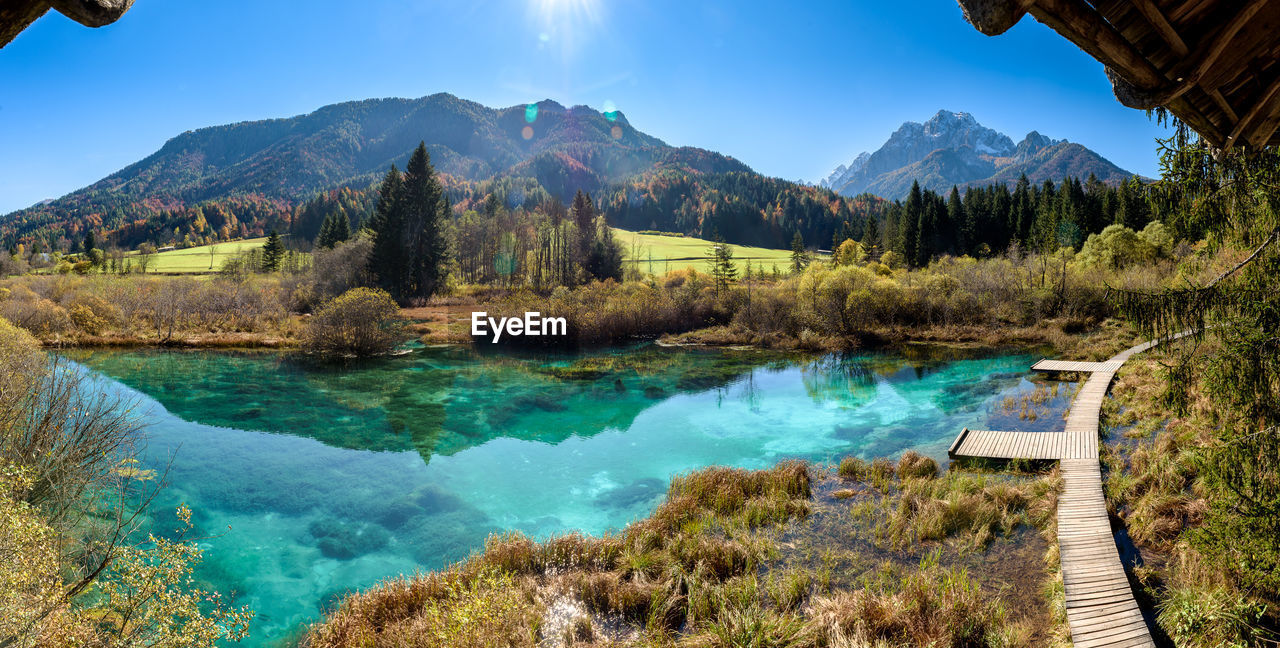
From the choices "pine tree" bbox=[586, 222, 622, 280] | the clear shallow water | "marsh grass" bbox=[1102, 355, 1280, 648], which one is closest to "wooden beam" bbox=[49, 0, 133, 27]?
"marsh grass" bbox=[1102, 355, 1280, 648]

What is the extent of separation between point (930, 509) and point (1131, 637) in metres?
4.64

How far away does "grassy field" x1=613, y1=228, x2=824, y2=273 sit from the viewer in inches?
3056

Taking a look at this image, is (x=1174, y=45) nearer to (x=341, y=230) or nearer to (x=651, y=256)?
(x=341, y=230)

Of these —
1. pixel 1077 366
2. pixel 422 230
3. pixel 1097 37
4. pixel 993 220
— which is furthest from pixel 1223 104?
pixel 993 220

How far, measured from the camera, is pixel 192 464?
56.0 feet

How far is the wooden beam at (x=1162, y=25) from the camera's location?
2025mm

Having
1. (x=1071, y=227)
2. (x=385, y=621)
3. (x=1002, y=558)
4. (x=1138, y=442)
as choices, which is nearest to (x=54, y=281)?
(x=385, y=621)

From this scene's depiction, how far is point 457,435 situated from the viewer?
20312 millimetres

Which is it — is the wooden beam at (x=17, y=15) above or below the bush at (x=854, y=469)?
above

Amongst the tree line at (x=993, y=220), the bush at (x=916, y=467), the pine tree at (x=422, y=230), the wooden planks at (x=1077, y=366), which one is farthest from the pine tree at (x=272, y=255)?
the wooden planks at (x=1077, y=366)

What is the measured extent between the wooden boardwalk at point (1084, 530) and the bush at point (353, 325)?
30.7m

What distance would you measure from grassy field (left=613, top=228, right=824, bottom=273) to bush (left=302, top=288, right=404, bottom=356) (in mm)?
36977

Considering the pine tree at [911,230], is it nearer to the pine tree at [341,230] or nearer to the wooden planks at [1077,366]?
the wooden planks at [1077,366]

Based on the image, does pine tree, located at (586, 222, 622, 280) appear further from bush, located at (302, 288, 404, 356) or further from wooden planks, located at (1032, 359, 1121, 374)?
wooden planks, located at (1032, 359, 1121, 374)
